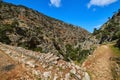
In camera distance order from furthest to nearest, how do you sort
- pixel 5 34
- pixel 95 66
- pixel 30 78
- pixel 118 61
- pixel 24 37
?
pixel 24 37 → pixel 5 34 → pixel 118 61 → pixel 95 66 → pixel 30 78

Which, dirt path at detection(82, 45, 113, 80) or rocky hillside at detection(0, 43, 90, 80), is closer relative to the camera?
rocky hillside at detection(0, 43, 90, 80)

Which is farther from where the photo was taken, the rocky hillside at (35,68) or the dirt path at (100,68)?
the dirt path at (100,68)

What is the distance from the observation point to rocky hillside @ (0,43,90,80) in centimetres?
1589

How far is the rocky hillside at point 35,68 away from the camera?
15894 mm

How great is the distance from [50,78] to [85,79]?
415 centimetres

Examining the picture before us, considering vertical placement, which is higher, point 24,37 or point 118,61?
point 24,37

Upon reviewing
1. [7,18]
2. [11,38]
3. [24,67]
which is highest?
[7,18]

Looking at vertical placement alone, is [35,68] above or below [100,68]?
above

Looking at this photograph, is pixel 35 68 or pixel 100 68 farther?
pixel 100 68

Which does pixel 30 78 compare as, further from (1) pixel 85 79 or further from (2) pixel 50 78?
(1) pixel 85 79

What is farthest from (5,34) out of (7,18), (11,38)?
(7,18)

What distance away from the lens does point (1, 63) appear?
1772 cm

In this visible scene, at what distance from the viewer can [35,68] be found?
1727 centimetres

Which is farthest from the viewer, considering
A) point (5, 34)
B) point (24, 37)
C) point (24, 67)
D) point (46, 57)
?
point (24, 37)
